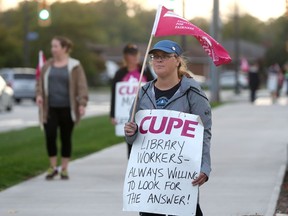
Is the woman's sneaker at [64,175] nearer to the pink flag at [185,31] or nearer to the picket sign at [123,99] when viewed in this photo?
the picket sign at [123,99]

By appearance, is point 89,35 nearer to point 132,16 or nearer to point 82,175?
point 82,175

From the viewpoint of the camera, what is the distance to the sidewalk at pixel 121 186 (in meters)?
9.62

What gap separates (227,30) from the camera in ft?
449

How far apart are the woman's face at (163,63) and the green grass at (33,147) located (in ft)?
16.7

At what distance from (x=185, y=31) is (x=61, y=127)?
5.19 metres

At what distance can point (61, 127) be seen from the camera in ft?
39.2

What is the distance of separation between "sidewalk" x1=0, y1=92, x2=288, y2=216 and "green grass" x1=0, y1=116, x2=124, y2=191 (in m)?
0.37

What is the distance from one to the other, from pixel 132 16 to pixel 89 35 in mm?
70255

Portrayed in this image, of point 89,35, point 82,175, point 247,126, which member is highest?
point 82,175

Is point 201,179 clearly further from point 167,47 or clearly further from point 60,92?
point 60,92

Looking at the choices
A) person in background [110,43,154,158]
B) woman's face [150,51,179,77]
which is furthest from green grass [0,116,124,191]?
woman's face [150,51,179,77]

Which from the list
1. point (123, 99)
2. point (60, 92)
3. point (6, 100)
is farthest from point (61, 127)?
point (6, 100)

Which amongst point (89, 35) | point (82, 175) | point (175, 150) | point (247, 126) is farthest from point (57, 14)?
point (175, 150)

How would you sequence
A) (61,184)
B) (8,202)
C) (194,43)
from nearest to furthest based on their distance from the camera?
(8,202), (61,184), (194,43)
